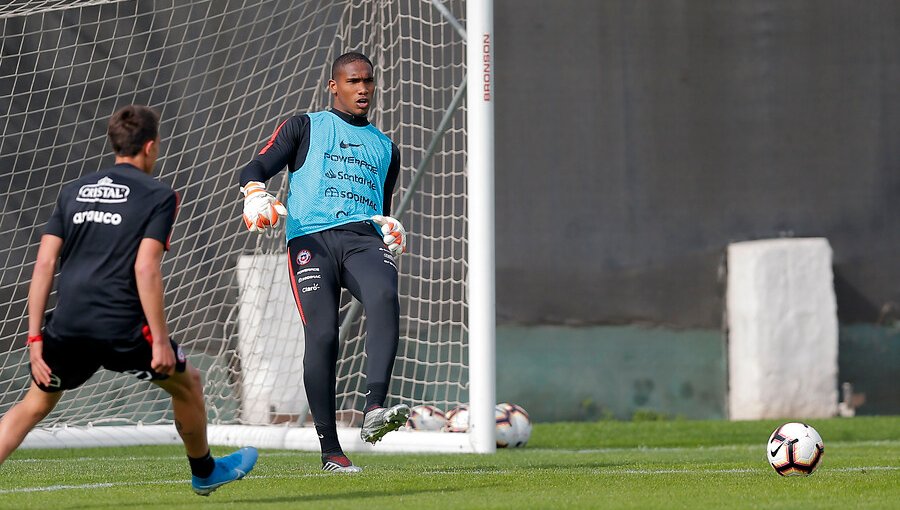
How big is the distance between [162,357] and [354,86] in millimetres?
2267

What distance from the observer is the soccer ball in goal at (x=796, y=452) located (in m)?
5.63

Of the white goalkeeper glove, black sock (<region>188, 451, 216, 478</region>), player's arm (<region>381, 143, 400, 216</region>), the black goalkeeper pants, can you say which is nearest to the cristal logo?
black sock (<region>188, 451, 216, 478</region>)

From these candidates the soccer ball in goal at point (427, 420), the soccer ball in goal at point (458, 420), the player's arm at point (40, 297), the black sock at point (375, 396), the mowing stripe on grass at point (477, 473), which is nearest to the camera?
the player's arm at point (40, 297)

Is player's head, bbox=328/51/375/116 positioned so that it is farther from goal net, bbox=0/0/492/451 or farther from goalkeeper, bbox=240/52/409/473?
goal net, bbox=0/0/492/451

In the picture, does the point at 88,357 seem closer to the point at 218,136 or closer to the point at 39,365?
the point at 39,365

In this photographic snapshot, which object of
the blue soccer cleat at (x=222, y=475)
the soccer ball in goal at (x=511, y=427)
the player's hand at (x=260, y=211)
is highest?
the player's hand at (x=260, y=211)

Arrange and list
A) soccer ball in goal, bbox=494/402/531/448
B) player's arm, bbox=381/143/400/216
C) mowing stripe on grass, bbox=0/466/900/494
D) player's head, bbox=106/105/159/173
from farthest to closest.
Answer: soccer ball in goal, bbox=494/402/531/448 → player's arm, bbox=381/143/400/216 → mowing stripe on grass, bbox=0/466/900/494 → player's head, bbox=106/105/159/173

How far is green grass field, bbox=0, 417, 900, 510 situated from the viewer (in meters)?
4.60

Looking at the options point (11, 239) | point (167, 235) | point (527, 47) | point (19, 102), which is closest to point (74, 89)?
point (19, 102)

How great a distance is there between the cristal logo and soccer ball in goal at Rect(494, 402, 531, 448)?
4952 millimetres

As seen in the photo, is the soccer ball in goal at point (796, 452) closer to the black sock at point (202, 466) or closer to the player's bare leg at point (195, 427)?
the player's bare leg at point (195, 427)

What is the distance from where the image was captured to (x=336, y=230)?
19.6ft

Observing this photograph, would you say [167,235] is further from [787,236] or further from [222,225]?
[787,236]

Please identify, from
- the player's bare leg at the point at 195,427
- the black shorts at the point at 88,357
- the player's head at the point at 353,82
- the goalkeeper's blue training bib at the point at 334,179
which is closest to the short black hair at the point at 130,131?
the black shorts at the point at 88,357
